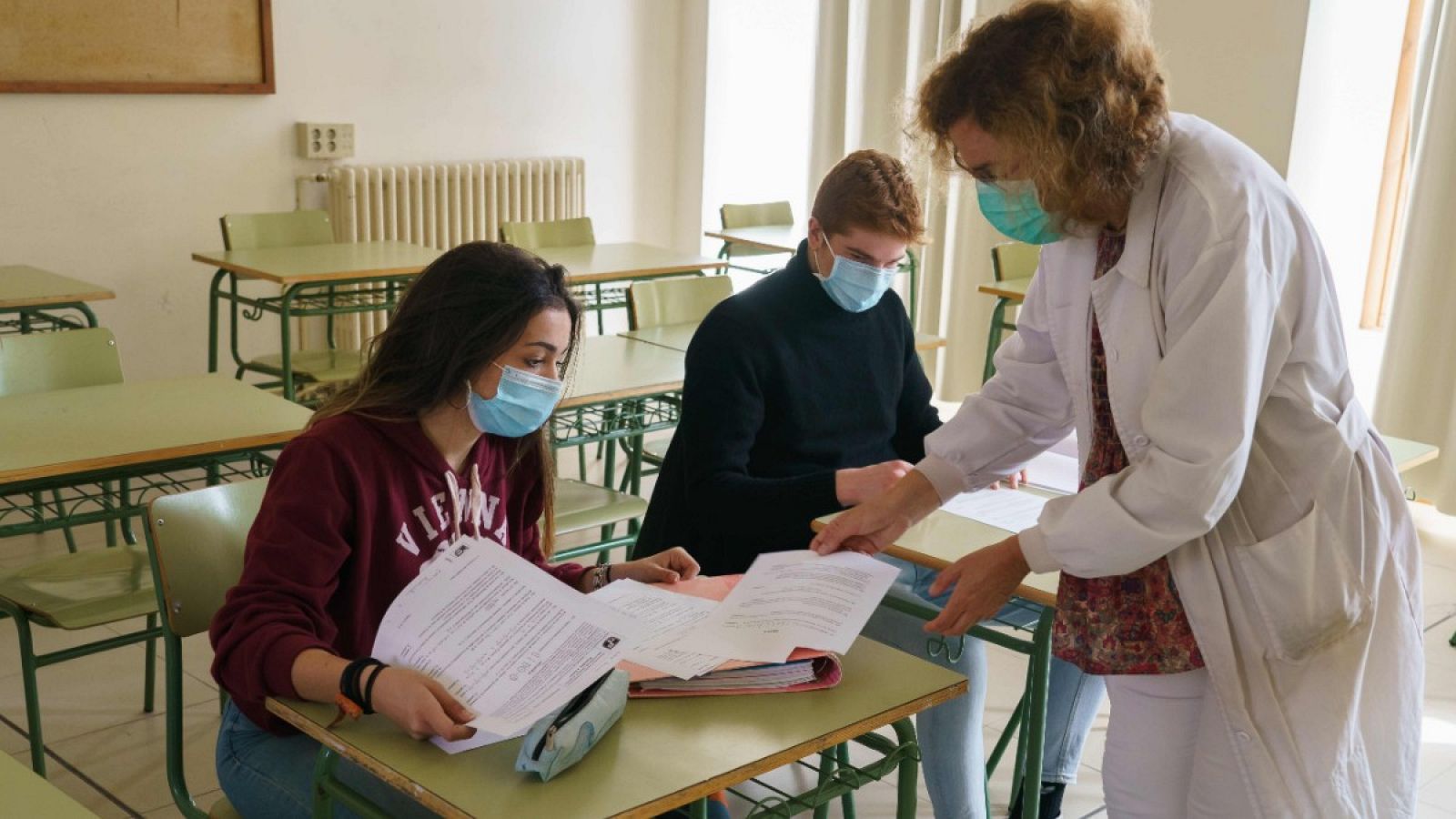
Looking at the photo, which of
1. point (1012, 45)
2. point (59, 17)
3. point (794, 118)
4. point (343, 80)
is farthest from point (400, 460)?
point (794, 118)

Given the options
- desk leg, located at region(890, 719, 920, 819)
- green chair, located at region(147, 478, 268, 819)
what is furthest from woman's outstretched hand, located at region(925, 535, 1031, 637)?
green chair, located at region(147, 478, 268, 819)

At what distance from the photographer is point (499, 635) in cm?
140

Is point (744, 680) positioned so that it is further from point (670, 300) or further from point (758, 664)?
point (670, 300)

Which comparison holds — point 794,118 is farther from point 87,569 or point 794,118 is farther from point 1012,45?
point 1012,45

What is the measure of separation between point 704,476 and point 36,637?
6.80 ft

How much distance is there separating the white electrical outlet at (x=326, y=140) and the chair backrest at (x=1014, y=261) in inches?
106

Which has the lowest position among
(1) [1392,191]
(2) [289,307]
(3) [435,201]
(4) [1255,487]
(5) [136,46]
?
(2) [289,307]

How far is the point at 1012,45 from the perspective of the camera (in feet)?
4.50

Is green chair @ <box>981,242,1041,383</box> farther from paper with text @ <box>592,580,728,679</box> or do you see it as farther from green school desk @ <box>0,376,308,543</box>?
paper with text @ <box>592,580,728,679</box>

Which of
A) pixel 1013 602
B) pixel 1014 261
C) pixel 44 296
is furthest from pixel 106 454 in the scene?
pixel 1014 261

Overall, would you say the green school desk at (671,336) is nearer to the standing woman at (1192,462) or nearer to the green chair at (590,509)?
the green chair at (590,509)

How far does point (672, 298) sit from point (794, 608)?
2499mm

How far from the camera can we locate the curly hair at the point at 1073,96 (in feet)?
4.41

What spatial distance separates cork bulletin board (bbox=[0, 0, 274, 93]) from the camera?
4828mm
